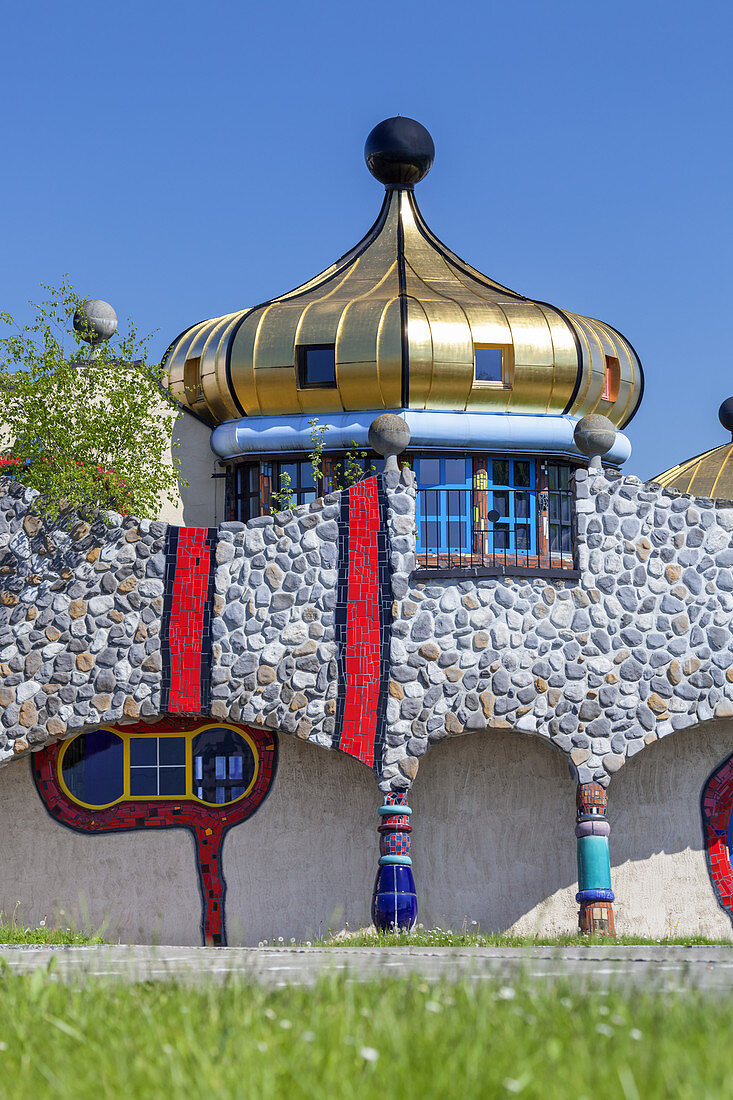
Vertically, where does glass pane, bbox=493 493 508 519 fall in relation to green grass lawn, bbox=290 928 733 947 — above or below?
above

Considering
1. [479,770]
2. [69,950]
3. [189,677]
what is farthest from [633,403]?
[69,950]

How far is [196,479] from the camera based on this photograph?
17.3 metres

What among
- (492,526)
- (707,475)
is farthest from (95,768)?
(707,475)

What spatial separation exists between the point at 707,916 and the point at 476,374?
6.80m

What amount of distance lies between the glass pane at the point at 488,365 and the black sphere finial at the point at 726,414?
31.9 feet

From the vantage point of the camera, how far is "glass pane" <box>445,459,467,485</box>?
16328 millimetres

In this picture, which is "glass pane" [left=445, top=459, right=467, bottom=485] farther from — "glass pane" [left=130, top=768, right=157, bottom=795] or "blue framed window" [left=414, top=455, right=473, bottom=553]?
"glass pane" [left=130, top=768, right=157, bottom=795]

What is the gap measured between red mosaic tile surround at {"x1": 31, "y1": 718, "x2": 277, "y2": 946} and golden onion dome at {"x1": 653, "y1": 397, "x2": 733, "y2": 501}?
39.3 ft

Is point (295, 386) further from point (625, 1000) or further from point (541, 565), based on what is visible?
point (625, 1000)

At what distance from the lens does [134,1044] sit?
4078 mm

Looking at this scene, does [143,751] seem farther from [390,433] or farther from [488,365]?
[488,365]

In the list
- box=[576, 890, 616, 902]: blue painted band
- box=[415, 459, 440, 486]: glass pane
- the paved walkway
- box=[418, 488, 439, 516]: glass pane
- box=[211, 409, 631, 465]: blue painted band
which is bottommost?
the paved walkway

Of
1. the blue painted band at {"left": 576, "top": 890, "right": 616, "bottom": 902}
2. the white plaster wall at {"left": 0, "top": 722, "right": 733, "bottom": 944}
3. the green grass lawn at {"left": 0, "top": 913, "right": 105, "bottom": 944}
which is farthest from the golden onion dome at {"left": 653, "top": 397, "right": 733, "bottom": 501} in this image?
the green grass lawn at {"left": 0, "top": 913, "right": 105, "bottom": 944}

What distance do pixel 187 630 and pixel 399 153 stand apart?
27.4 feet
